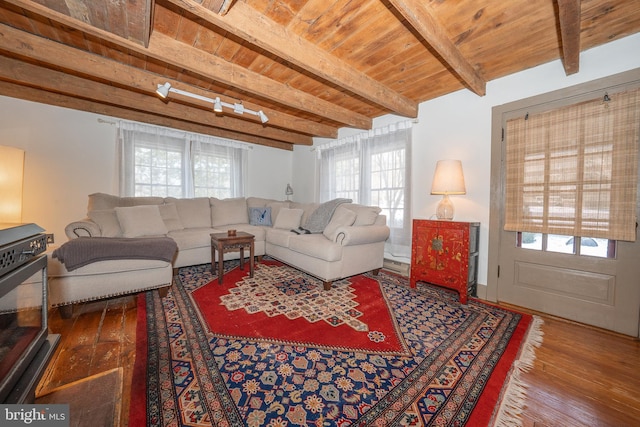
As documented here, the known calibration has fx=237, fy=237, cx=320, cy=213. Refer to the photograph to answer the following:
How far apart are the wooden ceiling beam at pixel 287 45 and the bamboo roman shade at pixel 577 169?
1.51m

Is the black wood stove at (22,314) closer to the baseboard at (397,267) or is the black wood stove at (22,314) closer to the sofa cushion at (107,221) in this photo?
the sofa cushion at (107,221)

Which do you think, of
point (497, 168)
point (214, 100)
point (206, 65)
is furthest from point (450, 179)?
point (214, 100)

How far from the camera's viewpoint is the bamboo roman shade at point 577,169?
1.83 metres

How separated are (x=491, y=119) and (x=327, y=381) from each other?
2888 millimetres

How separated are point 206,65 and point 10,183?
81.0 inches

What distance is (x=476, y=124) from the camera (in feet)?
8.68

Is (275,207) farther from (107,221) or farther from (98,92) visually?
(98,92)

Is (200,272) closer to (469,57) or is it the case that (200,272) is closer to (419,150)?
(419,150)

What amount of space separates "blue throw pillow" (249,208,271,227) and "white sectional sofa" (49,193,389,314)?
17mm

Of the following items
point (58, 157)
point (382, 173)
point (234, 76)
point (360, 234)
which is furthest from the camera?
point (382, 173)

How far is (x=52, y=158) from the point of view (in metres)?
3.27

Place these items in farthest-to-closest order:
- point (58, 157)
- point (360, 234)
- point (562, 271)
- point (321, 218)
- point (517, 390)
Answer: point (321, 218)
point (58, 157)
point (360, 234)
point (562, 271)
point (517, 390)

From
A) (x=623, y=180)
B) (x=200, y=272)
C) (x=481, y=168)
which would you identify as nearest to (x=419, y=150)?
(x=481, y=168)

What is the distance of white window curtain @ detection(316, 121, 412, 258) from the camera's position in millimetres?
3344
